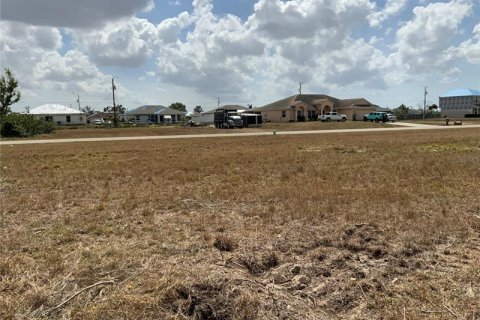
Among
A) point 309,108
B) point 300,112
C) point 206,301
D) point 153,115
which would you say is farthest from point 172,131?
point 153,115

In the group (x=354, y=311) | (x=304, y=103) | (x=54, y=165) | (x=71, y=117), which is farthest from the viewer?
(x=71, y=117)

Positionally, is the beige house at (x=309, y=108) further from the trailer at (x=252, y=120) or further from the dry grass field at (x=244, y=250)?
the dry grass field at (x=244, y=250)

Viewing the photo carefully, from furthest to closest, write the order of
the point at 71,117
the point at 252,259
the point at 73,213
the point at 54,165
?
the point at 71,117, the point at 54,165, the point at 73,213, the point at 252,259

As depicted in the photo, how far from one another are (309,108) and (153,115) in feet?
146

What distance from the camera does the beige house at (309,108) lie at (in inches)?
3031

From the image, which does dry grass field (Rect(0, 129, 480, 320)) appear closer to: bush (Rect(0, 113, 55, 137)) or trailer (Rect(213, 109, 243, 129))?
bush (Rect(0, 113, 55, 137))

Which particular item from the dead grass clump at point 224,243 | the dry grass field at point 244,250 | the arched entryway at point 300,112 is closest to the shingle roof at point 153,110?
the arched entryway at point 300,112

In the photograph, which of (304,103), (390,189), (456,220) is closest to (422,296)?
(456,220)

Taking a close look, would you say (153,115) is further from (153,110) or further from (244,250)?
(244,250)

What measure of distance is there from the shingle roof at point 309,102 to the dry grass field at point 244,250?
70430mm

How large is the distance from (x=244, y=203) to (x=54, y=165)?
909 cm

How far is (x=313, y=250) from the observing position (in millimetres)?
4934

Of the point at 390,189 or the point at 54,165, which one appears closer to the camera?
the point at 390,189

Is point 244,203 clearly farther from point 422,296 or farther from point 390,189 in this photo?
point 422,296
